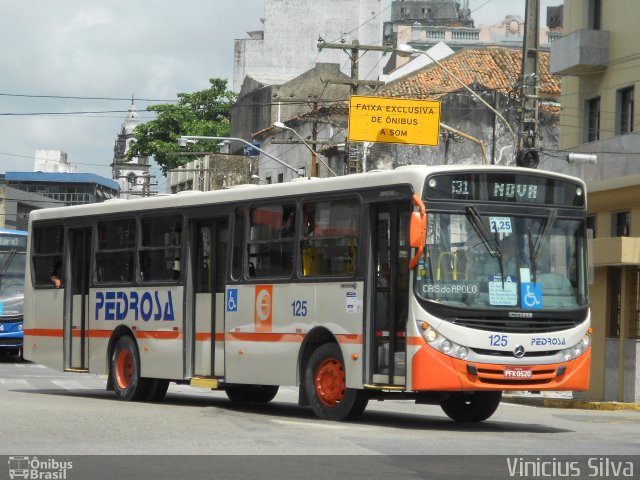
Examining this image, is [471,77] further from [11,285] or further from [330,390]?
[330,390]

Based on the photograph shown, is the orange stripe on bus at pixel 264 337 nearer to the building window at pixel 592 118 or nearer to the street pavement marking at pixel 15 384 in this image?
the street pavement marking at pixel 15 384

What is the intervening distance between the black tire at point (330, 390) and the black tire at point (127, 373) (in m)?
4.51

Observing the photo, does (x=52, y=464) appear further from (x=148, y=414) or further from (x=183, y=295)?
(x=183, y=295)

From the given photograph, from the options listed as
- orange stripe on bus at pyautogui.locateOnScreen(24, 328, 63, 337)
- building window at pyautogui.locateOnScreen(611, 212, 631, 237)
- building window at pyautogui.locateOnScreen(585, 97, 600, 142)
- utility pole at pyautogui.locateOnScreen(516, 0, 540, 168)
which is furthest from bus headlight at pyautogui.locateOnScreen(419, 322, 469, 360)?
building window at pyautogui.locateOnScreen(585, 97, 600, 142)

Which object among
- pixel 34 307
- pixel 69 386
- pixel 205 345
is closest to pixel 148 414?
pixel 205 345

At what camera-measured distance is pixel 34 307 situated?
23812 millimetres

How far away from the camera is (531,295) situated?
52.6ft

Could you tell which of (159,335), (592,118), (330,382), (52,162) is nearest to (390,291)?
(330,382)

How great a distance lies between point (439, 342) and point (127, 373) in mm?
Answer: 7283

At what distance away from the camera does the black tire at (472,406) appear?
17.4m

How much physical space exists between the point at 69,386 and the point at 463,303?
40.1 feet

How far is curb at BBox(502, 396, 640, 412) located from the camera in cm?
2336

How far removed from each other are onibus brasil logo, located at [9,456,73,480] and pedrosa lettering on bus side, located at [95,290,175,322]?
886 centimetres

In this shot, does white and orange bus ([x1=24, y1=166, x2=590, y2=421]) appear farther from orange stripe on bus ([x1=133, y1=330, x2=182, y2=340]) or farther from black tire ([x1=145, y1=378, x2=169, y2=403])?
black tire ([x1=145, y1=378, x2=169, y2=403])
